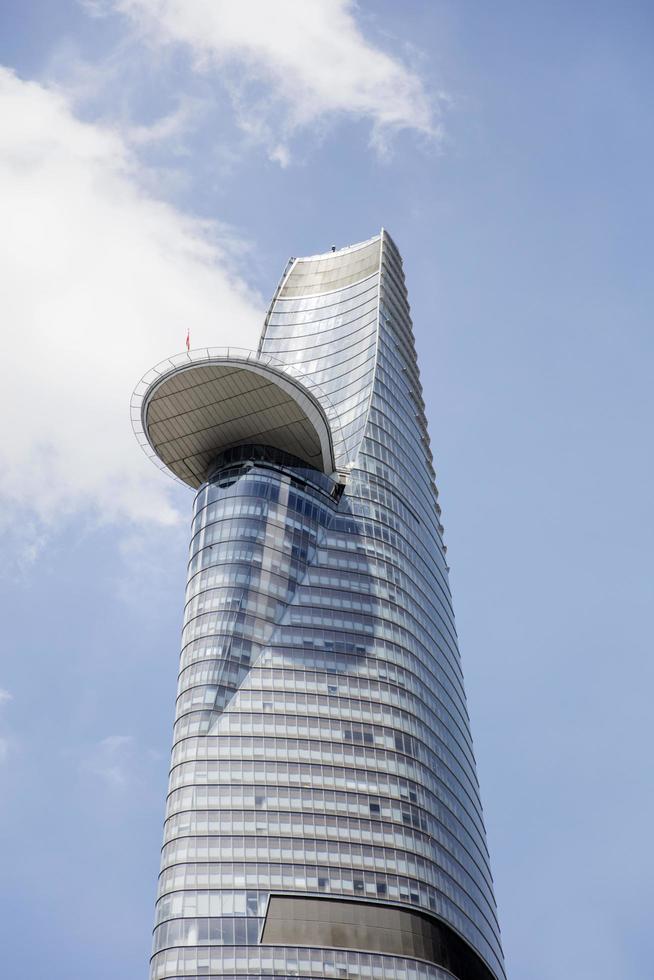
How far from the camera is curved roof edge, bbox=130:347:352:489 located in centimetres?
13788

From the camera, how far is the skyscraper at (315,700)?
359 feet

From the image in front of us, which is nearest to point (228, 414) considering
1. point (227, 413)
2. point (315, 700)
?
point (227, 413)

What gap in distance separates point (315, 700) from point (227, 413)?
36335mm

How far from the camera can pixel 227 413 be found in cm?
14225

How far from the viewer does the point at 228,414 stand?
142375 mm

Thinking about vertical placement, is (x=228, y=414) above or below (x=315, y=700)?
above

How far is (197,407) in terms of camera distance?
465 ft

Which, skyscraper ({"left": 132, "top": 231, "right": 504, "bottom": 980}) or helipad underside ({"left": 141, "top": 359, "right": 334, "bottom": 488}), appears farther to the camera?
helipad underside ({"left": 141, "top": 359, "right": 334, "bottom": 488})

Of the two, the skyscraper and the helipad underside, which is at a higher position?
the helipad underside

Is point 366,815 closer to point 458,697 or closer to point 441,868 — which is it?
point 441,868

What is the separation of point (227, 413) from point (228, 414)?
19 cm

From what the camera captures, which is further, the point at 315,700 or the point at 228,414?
the point at 228,414

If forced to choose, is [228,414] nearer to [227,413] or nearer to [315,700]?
[227,413]

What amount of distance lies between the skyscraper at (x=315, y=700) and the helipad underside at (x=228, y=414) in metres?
0.25
